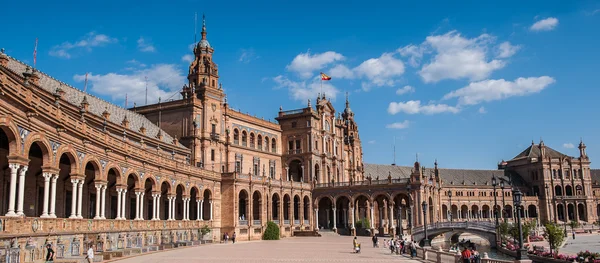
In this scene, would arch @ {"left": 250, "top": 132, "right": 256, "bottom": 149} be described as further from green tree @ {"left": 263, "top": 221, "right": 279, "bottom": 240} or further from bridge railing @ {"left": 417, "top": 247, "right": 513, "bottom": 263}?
bridge railing @ {"left": 417, "top": 247, "right": 513, "bottom": 263}

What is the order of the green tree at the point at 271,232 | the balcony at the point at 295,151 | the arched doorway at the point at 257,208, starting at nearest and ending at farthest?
the green tree at the point at 271,232
the arched doorway at the point at 257,208
the balcony at the point at 295,151

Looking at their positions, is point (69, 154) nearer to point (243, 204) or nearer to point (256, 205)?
point (243, 204)

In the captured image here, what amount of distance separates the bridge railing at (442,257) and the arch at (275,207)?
36.0m

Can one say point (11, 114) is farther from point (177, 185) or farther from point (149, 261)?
point (177, 185)

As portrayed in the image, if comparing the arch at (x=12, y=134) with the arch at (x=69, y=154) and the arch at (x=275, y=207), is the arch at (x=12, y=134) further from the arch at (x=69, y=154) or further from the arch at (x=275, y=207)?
the arch at (x=275, y=207)

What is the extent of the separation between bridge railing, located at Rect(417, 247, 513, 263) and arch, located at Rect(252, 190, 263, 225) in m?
32.8

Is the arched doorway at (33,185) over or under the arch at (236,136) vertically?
under

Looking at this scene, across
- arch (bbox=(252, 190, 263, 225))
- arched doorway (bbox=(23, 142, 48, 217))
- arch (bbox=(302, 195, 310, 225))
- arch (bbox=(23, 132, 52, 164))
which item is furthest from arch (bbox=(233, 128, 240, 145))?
arch (bbox=(23, 132, 52, 164))

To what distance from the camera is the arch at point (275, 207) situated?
7531 cm

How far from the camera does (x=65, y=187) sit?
3916 cm

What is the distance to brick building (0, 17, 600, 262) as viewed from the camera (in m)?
28.0

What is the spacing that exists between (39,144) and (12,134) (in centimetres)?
331

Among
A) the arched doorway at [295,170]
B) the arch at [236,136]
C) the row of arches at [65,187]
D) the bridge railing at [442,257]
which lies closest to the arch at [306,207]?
the arched doorway at [295,170]

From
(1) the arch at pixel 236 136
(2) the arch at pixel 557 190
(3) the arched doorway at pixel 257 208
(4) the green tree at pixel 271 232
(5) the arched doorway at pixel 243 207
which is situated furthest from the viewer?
(2) the arch at pixel 557 190
